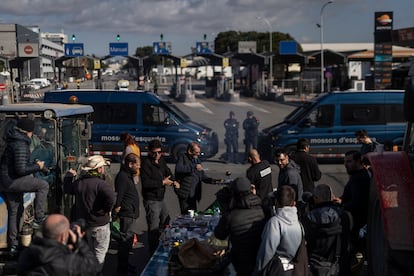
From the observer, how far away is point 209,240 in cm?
700

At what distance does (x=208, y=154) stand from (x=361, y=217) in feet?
39.0

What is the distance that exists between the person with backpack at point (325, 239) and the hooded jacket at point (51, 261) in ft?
8.68

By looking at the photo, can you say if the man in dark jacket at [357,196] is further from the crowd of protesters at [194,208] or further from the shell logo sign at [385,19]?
the shell logo sign at [385,19]

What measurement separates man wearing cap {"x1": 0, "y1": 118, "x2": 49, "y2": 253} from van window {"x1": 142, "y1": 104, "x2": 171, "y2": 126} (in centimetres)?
1074

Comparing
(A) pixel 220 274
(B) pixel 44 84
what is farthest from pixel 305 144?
(B) pixel 44 84

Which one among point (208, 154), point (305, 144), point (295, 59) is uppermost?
point (295, 59)

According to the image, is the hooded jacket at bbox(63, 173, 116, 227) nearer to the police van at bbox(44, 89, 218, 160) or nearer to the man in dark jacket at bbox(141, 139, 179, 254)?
the man in dark jacket at bbox(141, 139, 179, 254)

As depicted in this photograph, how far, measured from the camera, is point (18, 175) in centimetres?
723

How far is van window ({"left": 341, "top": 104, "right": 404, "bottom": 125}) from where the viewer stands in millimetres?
17500

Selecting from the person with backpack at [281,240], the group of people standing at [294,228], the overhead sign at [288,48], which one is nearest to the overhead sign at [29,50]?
the overhead sign at [288,48]

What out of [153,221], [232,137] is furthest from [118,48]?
[153,221]

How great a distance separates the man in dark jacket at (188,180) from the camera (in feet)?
31.4

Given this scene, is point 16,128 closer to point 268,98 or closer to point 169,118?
point 169,118

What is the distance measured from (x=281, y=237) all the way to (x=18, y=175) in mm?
3560
